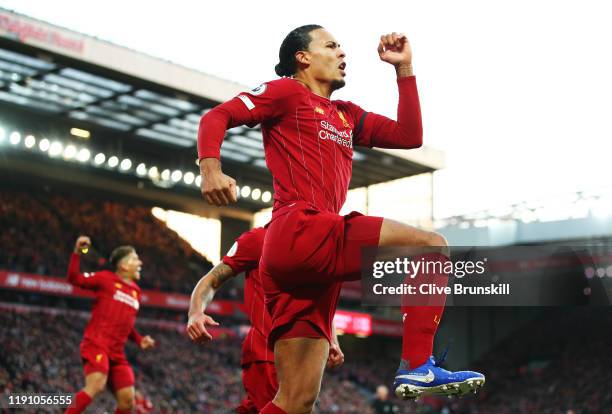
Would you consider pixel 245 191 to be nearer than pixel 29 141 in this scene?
No

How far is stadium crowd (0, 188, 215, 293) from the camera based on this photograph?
25.7 m

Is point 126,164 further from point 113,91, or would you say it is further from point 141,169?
point 113,91

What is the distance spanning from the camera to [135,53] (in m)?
22.5

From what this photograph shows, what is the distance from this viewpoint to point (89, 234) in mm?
29047

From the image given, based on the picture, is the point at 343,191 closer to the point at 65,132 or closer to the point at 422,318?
the point at 422,318

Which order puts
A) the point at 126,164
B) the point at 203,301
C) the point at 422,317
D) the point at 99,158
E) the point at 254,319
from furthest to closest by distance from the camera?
the point at 126,164
the point at 99,158
the point at 254,319
the point at 203,301
the point at 422,317

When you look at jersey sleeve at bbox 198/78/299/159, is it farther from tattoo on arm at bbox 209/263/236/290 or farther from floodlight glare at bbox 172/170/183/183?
floodlight glare at bbox 172/170/183/183

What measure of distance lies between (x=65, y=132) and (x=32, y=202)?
2810 mm

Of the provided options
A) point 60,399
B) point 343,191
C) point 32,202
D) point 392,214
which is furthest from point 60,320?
point 343,191

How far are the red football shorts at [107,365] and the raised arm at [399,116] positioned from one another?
18.3 feet

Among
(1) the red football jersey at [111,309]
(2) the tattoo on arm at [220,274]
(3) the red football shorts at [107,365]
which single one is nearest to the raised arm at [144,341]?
(1) the red football jersey at [111,309]

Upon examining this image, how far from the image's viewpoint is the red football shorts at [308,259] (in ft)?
11.8

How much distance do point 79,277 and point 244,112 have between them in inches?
231

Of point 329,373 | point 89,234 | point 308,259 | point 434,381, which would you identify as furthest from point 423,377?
point 329,373
